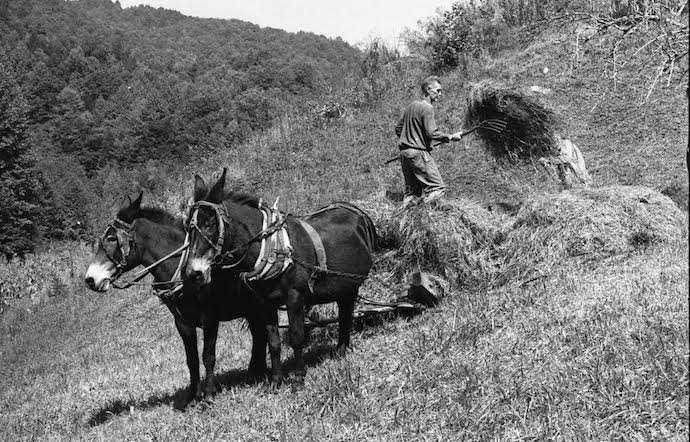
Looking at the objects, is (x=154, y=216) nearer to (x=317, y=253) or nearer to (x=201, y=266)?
(x=201, y=266)

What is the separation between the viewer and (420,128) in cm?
868

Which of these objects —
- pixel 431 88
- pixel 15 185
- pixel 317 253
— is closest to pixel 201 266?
pixel 317 253

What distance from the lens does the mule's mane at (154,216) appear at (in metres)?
6.96

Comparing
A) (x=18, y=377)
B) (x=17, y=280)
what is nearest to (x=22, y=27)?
(x=17, y=280)

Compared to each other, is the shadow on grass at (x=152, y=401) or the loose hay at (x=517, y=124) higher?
the loose hay at (x=517, y=124)

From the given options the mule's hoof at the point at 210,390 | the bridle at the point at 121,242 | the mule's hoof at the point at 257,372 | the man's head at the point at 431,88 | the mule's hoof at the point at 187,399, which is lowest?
the mule's hoof at the point at 187,399

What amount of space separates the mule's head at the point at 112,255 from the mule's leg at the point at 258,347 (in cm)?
149

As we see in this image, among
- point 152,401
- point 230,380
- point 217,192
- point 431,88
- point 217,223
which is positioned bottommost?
point 152,401

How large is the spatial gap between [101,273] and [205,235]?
64.2 inches

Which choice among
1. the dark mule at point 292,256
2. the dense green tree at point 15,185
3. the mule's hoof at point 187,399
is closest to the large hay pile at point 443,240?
the dark mule at point 292,256

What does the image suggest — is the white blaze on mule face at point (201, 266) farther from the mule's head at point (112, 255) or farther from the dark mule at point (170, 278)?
the mule's head at point (112, 255)

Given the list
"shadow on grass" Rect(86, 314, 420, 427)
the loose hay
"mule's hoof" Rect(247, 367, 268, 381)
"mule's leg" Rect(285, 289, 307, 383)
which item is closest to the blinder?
"mule's leg" Rect(285, 289, 307, 383)

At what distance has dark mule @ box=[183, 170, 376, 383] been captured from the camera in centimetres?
595

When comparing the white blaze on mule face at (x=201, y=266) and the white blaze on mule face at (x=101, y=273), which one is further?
the white blaze on mule face at (x=101, y=273)
